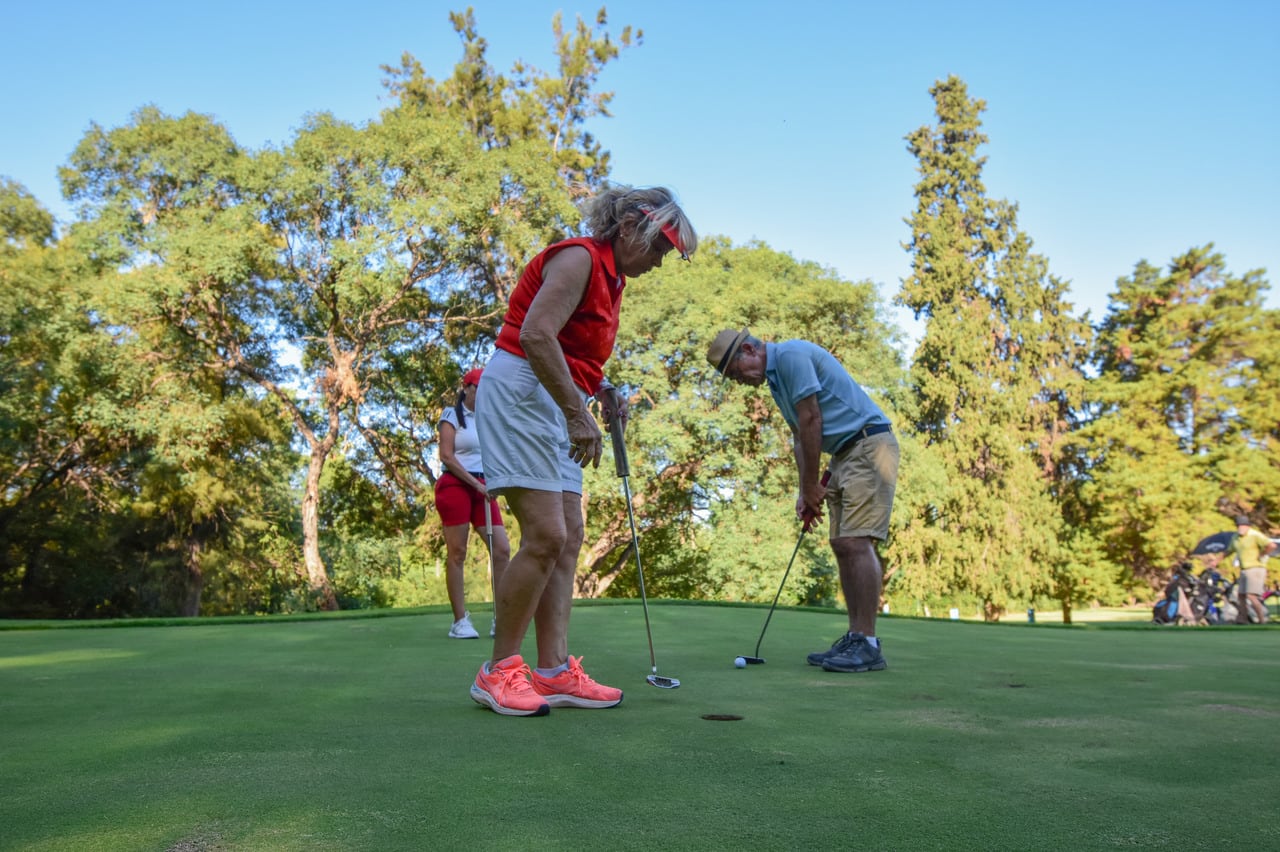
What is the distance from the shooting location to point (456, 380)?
2506 cm

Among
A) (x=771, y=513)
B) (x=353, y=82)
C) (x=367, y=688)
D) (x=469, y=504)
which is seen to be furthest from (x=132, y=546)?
(x=367, y=688)

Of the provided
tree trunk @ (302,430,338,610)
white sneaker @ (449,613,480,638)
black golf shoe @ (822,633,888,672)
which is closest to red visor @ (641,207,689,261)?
black golf shoe @ (822,633,888,672)

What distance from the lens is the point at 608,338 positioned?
3480 mm

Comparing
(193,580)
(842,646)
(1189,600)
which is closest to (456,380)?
(193,580)

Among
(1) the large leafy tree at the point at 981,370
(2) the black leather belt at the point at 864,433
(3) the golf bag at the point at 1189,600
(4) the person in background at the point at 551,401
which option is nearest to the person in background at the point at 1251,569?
(3) the golf bag at the point at 1189,600

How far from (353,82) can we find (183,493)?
12.7 metres

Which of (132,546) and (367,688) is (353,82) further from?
(367,688)

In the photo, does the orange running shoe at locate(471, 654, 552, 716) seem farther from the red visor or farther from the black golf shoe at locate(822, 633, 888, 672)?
the black golf shoe at locate(822, 633, 888, 672)

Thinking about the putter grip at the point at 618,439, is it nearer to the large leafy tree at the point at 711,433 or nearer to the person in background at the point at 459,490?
the person in background at the point at 459,490

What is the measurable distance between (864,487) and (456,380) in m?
21.2

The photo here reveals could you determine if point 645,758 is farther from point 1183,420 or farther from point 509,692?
point 1183,420

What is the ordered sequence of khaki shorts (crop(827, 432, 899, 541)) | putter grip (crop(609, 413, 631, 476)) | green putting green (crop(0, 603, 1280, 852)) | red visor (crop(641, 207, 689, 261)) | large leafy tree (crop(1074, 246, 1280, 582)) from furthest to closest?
large leafy tree (crop(1074, 246, 1280, 582))
khaki shorts (crop(827, 432, 899, 541))
putter grip (crop(609, 413, 631, 476))
red visor (crop(641, 207, 689, 261))
green putting green (crop(0, 603, 1280, 852))

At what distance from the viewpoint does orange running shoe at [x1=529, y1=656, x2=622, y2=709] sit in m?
3.26

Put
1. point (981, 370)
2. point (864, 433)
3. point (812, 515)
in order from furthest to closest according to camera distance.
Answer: point (981, 370), point (812, 515), point (864, 433)
